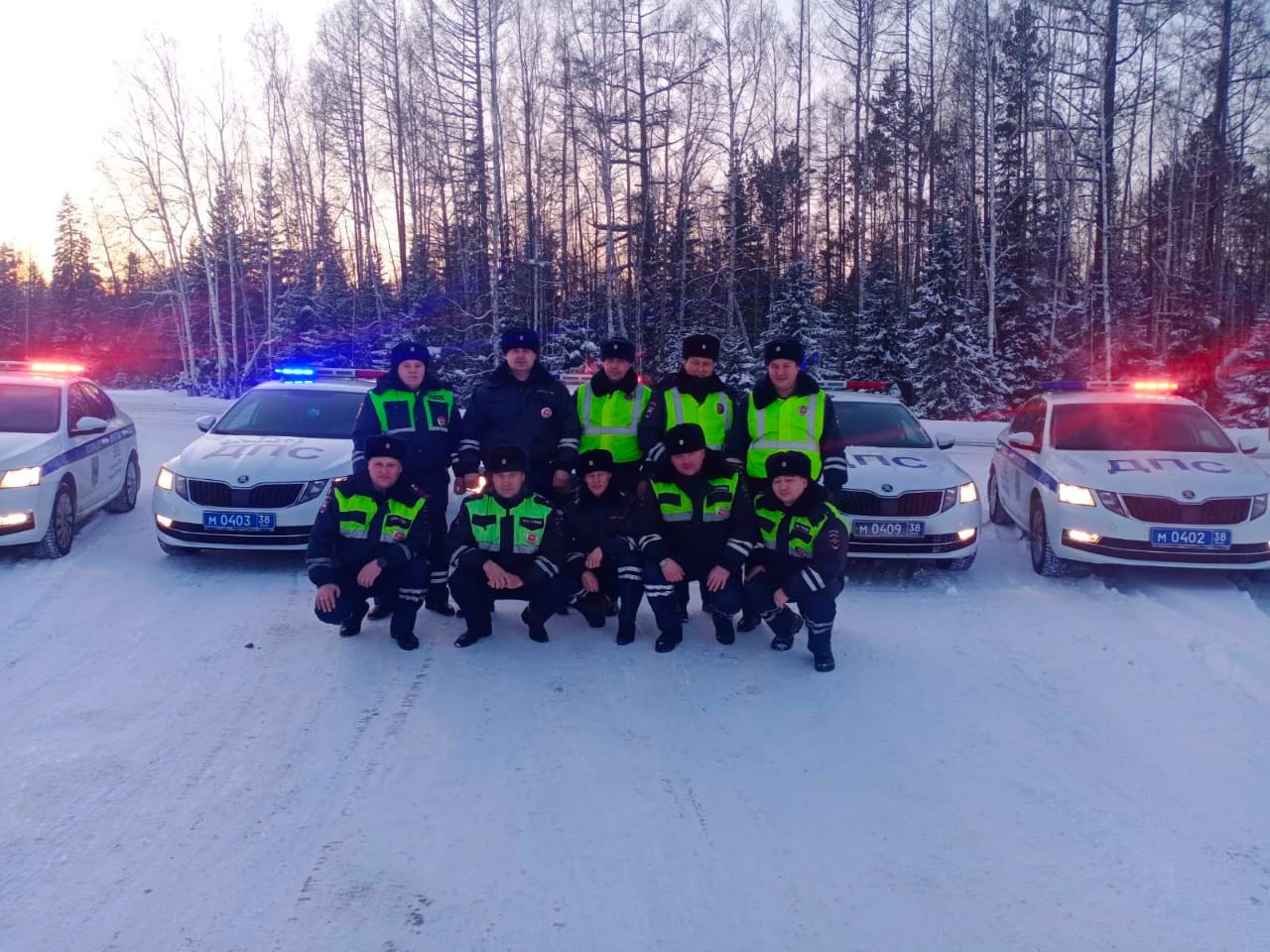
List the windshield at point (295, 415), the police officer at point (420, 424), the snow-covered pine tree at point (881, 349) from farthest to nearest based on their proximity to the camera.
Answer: the snow-covered pine tree at point (881, 349)
the windshield at point (295, 415)
the police officer at point (420, 424)

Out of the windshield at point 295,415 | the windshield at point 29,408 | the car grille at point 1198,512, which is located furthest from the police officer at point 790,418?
the windshield at point 29,408

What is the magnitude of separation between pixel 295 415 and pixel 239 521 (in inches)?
70.4

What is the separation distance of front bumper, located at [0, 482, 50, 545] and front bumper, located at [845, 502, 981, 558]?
21.7ft

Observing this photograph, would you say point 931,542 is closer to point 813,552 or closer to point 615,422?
point 813,552

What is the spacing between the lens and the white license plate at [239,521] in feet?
24.5

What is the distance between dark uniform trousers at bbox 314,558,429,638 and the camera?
5.91 metres

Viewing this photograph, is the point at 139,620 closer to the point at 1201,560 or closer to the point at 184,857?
the point at 184,857

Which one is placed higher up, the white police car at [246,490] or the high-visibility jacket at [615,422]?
the high-visibility jacket at [615,422]

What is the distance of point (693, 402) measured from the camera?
6402 mm

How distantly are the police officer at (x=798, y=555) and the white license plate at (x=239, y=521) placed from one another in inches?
156

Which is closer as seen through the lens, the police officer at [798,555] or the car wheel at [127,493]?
the police officer at [798,555]

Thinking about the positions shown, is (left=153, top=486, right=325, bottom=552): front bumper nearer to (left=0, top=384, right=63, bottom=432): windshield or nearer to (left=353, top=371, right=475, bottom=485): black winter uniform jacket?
(left=353, top=371, right=475, bottom=485): black winter uniform jacket

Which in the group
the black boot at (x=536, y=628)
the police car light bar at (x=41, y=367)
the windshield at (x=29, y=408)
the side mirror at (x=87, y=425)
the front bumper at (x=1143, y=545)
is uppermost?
the police car light bar at (x=41, y=367)

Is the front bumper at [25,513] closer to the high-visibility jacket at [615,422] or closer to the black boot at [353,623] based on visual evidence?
the black boot at [353,623]
